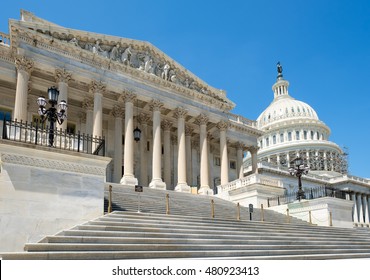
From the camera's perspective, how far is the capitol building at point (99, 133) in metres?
14.2

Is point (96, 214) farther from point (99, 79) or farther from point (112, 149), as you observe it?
point (112, 149)

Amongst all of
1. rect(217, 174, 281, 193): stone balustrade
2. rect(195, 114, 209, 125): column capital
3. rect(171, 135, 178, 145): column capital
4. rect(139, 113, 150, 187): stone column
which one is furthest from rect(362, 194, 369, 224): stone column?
rect(139, 113, 150, 187): stone column

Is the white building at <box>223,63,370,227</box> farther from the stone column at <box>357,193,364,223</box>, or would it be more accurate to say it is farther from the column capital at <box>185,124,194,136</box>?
the column capital at <box>185,124,194,136</box>

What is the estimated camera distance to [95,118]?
31.7 m

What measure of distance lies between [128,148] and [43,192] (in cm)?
1884

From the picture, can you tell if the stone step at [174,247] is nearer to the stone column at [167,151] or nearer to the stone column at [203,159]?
the stone column at [203,159]

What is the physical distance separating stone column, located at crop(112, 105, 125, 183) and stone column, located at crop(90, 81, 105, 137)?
3671 mm

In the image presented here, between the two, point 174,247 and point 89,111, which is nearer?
point 174,247

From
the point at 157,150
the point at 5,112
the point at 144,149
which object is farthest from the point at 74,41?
the point at 144,149

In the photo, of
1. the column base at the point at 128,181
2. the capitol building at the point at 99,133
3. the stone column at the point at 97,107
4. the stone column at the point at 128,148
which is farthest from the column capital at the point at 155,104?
the column base at the point at 128,181

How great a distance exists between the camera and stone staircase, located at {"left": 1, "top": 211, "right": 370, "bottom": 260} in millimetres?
11164

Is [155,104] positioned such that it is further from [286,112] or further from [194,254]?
[286,112]

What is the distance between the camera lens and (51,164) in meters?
14.7

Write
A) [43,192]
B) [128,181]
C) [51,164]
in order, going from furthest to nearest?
[128,181] < [51,164] < [43,192]
